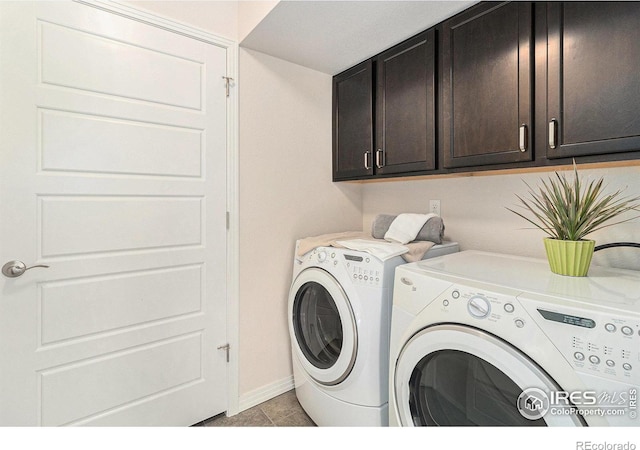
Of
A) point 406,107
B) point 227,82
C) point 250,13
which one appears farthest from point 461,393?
point 250,13

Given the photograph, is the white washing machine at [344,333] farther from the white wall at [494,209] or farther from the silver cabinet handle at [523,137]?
the silver cabinet handle at [523,137]

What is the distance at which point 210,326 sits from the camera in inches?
69.3

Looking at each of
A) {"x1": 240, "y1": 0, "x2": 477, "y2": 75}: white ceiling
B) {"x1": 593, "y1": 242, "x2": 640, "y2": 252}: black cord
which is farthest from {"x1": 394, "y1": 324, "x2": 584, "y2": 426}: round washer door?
{"x1": 240, "y1": 0, "x2": 477, "y2": 75}: white ceiling

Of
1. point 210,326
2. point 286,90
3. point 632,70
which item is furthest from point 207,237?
point 632,70

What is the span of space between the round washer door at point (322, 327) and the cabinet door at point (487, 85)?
2.94ft

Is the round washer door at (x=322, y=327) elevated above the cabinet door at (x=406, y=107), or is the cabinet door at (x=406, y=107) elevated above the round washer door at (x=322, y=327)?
the cabinet door at (x=406, y=107)

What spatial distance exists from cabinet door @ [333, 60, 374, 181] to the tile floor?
152 cm

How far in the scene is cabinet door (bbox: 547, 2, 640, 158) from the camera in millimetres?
1045

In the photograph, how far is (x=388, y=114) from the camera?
1.87m

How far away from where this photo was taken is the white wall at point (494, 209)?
133 cm

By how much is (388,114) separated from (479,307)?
1286mm

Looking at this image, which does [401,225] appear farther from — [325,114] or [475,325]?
[325,114]

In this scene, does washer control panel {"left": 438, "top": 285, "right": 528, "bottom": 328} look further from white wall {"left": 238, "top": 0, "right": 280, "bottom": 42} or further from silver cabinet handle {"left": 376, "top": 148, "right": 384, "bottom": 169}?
white wall {"left": 238, "top": 0, "right": 280, "bottom": 42}
